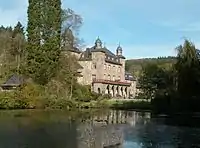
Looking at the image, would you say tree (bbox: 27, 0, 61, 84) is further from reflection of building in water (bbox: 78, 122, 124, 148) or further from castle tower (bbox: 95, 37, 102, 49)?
castle tower (bbox: 95, 37, 102, 49)

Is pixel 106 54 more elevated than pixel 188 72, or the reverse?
pixel 106 54

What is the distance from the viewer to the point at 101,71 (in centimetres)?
8481

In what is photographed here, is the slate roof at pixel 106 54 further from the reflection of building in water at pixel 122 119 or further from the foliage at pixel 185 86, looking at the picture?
the reflection of building in water at pixel 122 119

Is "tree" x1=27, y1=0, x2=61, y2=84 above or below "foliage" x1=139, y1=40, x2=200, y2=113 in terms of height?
above

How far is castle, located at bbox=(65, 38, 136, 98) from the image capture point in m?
81.4

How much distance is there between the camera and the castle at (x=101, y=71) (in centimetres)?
8144

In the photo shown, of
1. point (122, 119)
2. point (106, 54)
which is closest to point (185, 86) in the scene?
point (122, 119)

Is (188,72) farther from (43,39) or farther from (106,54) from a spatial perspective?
Result: (106,54)

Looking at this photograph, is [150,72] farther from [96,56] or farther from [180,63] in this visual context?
[180,63]

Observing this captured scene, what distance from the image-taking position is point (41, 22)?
165 feet

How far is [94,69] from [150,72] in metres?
11.2

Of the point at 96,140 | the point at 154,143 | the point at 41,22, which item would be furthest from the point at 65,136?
the point at 41,22

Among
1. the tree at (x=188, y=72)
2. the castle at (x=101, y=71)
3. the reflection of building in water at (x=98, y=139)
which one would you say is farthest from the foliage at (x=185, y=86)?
the castle at (x=101, y=71)

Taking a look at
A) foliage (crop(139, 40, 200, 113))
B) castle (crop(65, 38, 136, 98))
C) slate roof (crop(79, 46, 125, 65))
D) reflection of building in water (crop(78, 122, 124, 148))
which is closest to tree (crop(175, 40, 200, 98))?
foliage (crop(139, 40, 200, 113))
